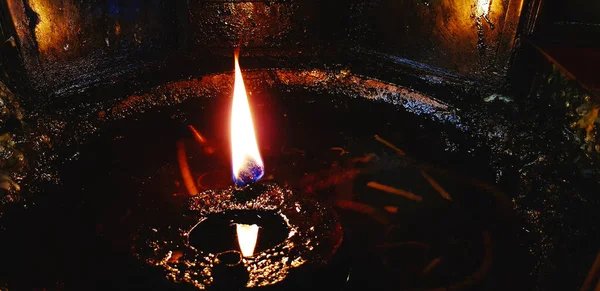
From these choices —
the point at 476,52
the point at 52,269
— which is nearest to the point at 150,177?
the point at 52,269

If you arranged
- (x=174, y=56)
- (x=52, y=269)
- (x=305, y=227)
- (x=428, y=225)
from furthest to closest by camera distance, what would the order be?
(x=174, y=56), (x=428, y=225), (x=52, y=269), (x=305, y=227)

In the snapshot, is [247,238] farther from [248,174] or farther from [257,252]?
[248,174]

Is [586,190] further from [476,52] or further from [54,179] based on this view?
[54,179]

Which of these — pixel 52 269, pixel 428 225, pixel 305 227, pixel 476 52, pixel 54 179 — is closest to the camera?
pixel 305 227

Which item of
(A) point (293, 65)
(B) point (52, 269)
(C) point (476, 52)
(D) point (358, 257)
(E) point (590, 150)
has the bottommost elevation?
(B) point (52, 269)

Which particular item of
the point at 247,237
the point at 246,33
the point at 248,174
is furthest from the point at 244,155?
the point at 246,33

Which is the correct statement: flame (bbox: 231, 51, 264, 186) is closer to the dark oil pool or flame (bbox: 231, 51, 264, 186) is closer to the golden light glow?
the dark oil pool

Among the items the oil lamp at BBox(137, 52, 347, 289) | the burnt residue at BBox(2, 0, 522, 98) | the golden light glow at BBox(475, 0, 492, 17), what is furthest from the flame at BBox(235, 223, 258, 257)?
the golden light glow at BBox(475, 0, 492, 17)
